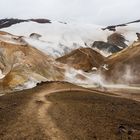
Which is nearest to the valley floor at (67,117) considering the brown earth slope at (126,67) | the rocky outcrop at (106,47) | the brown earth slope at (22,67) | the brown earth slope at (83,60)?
the brown earth slope at (22,67)

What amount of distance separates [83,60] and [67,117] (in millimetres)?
81754

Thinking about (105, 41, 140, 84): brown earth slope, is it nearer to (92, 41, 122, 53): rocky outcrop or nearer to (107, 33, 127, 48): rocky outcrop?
(92, 41, 122, 53): rocky outcrop

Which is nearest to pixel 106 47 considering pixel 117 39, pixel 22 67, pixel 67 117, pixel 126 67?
pixel 117 39

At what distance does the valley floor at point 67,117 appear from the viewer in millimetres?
26422

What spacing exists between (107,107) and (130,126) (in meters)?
5.16

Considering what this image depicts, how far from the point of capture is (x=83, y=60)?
111625 millimetres

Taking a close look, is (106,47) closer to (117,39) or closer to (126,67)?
(117,39)

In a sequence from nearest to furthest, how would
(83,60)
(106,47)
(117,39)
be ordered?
(83,60), (106,47), (117,39)

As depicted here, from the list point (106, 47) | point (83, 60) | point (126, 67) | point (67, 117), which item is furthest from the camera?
point (106, 47)

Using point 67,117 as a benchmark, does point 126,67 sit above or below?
below

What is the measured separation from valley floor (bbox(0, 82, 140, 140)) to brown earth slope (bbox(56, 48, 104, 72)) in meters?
67.7

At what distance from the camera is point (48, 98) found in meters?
37.8

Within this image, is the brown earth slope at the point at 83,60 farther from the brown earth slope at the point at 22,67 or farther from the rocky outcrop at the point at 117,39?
the rocky outcrop at the point at 117,39

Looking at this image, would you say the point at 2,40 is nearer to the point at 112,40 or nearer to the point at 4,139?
the point at 4,139
